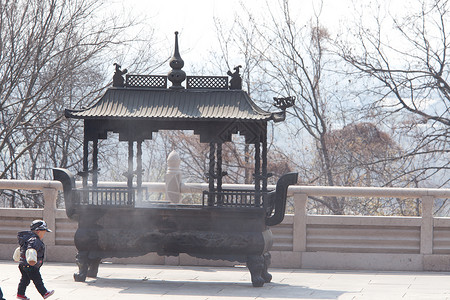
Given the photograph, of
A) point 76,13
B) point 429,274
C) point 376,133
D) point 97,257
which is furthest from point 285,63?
point 97,257

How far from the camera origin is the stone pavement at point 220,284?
977cm

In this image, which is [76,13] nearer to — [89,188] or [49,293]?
[89,188]

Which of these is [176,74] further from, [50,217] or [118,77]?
[50,217]

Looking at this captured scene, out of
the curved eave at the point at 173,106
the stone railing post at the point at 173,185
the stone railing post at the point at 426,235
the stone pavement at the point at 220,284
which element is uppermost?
the curved eave at the point at 173,106

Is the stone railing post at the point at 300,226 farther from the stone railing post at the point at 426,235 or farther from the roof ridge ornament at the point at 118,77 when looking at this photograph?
the roof ridge ornament at the point at 118,77

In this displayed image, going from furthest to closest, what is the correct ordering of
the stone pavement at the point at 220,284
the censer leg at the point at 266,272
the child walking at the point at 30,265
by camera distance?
the censer leg at the point at 266,272 → the stone pavement at the point at 220,284 → the child walking at the point at 30,265

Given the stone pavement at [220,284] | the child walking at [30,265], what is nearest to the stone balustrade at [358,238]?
the stone pavement at [220,284]

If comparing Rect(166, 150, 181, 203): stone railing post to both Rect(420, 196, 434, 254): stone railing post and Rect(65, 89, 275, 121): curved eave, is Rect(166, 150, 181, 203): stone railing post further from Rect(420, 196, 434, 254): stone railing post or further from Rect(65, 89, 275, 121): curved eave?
Rect(420, 196, 434, 254): stone railing post

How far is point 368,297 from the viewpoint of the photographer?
970 cm

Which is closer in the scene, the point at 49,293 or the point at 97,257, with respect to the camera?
the point at 49,293

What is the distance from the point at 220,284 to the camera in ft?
35.8

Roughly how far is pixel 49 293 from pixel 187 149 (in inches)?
715

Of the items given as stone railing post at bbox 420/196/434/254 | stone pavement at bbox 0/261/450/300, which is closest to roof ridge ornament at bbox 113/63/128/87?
stone pavement at bbox 0/261/450/300

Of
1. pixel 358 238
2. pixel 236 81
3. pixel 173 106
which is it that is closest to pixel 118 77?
pixel 173 106
